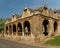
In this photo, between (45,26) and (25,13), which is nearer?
(25,13)

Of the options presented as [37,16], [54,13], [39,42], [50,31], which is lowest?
[39,42]

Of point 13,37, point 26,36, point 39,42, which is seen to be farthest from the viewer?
point 13,37

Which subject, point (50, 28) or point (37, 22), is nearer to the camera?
point (37, 22)

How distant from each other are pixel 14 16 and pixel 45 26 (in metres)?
10.1

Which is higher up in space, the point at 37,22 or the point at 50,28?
the point at 37,22

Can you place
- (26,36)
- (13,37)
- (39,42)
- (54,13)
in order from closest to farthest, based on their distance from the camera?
(39,42) < (26,36) < (54,13) < (13,37)

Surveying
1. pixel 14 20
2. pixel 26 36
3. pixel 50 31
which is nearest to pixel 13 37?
pixel 14 20

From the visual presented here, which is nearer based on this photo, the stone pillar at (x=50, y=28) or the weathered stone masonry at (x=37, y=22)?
the weathered stone masonry at (x=37, y=22)

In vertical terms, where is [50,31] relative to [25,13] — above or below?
below

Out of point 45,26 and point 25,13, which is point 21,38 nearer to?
point 25,13

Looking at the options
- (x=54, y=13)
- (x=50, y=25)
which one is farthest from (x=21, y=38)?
(x=54, y=13)

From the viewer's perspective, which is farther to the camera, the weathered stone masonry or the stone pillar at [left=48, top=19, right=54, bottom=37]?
the stone pillar at [left=48, top=19, right=54, bottom=37]

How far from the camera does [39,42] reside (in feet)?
111

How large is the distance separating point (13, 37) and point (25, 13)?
9.54 meters
